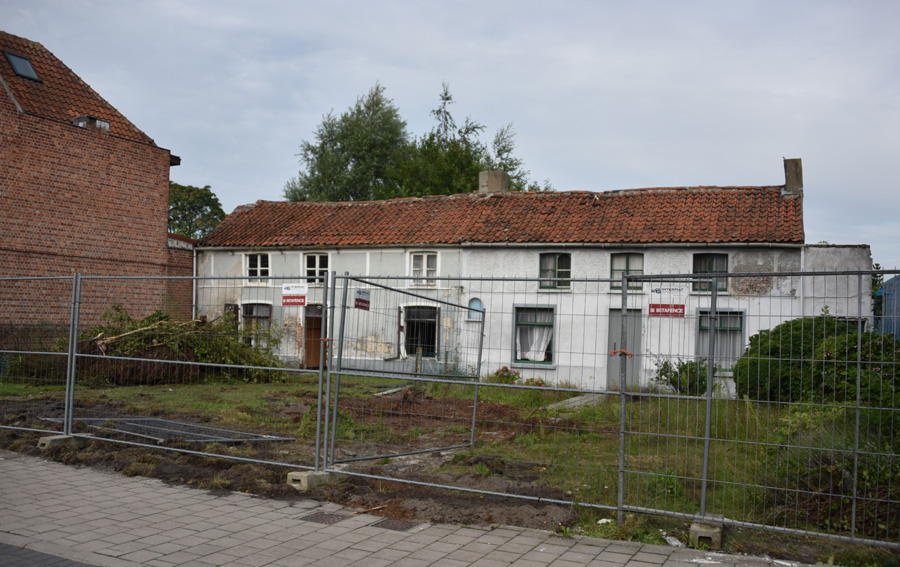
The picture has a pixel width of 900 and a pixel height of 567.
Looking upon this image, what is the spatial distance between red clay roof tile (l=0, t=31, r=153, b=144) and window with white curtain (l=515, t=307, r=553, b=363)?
2045 centimetres

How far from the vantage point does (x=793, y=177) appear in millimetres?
22406

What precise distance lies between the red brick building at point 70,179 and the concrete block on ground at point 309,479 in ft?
58.0

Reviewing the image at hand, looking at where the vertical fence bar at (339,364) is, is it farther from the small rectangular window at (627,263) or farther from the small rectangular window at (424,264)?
the small rectangular window at (424,264)

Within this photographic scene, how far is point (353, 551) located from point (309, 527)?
2.64ft

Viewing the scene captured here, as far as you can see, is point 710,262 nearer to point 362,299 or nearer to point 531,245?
point 531,245

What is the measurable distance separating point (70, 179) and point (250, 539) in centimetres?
2070

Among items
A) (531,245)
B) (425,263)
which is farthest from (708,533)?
(425,263)

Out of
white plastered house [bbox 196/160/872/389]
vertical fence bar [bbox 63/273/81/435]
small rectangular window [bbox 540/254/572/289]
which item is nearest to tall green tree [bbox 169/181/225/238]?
white plastered house [bbox 196/160/872/389]

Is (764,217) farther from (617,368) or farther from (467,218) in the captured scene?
(617,368)

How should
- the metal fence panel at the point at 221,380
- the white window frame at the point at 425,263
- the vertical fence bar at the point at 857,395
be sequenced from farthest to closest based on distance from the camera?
1. the white window frame at the point at 425,263
2. the metal fence panel at the point at 221,380
3. the vertical fence bar at the point at 857,395

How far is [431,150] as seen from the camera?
156 ft

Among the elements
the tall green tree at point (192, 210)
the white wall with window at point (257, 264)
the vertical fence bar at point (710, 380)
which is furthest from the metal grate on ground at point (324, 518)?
the tall green tree at point (192, 210)

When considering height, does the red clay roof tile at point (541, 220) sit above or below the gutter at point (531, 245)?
above

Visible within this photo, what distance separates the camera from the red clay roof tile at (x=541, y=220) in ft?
71.6
